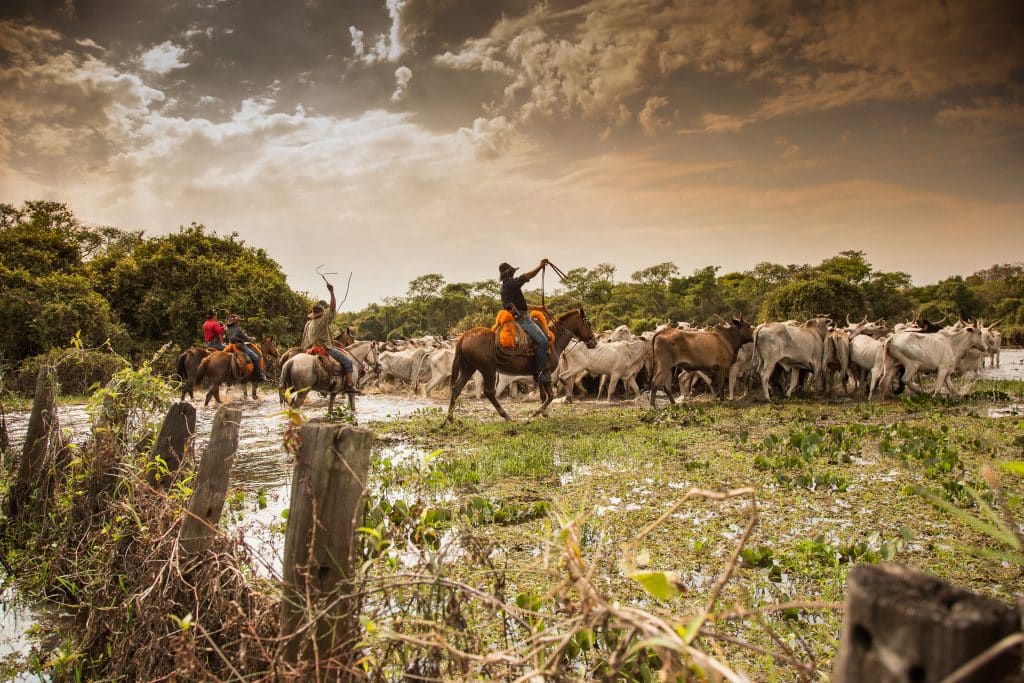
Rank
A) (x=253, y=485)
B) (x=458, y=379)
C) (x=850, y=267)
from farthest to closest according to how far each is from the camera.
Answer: (x=850, y=267)
(x=458, y=379)
(x=253, y=485)

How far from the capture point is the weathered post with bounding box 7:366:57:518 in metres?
4.83

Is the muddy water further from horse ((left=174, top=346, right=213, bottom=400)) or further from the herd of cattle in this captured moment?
the herd of cattle

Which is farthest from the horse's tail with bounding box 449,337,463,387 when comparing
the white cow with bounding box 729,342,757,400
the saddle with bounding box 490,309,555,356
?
the white cow with bounding box 729,342,757,400

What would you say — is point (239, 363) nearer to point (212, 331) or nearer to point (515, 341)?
point (212, 331)

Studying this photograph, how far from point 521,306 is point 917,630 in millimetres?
10294

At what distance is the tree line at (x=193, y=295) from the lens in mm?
20312

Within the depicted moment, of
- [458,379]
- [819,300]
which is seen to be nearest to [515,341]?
[458,379]

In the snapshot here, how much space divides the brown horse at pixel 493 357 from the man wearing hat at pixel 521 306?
8.4 inches

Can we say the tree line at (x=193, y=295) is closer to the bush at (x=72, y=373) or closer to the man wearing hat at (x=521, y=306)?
the bush at (x=72, y=373)

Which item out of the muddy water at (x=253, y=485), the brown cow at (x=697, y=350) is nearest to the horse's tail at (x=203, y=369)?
the muddy water at (x=253, y=485)

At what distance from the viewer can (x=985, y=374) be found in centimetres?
2134

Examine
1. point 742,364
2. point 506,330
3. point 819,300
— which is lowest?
point 742,364

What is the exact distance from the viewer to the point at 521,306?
11.1m

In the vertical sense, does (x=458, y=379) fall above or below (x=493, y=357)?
below
